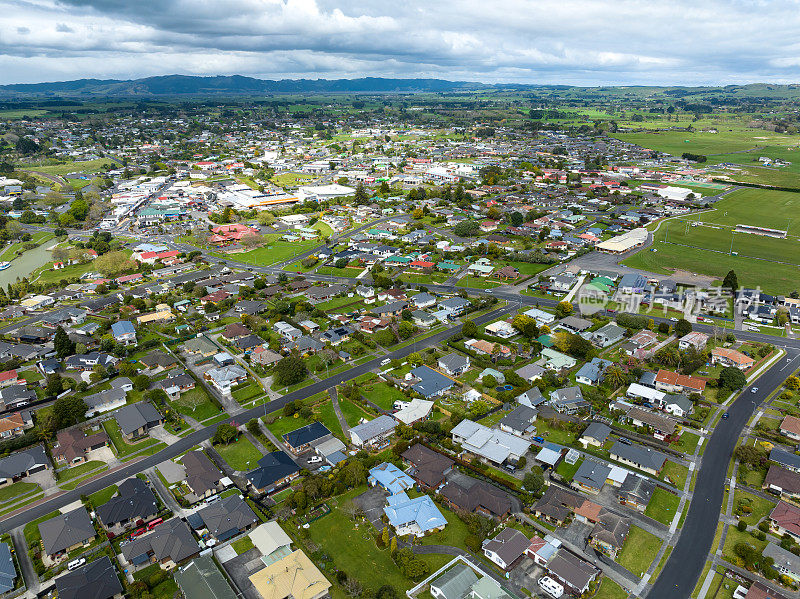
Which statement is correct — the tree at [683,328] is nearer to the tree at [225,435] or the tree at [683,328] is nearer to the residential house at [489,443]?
the residential house at [489,443]

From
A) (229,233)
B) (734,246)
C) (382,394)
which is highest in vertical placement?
(734,246)

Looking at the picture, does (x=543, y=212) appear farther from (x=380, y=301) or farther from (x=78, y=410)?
(x=78, y=410)

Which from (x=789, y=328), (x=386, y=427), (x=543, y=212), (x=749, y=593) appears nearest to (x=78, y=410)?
(x=386, y=427)

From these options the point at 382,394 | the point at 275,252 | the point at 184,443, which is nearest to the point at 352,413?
the point at 382,394

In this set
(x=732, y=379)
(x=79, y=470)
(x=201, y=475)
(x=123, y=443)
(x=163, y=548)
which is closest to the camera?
(x=163, y=548)

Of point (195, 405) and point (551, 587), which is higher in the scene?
point (551, 587)

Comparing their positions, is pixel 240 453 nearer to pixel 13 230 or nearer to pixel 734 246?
pixel 734 246
